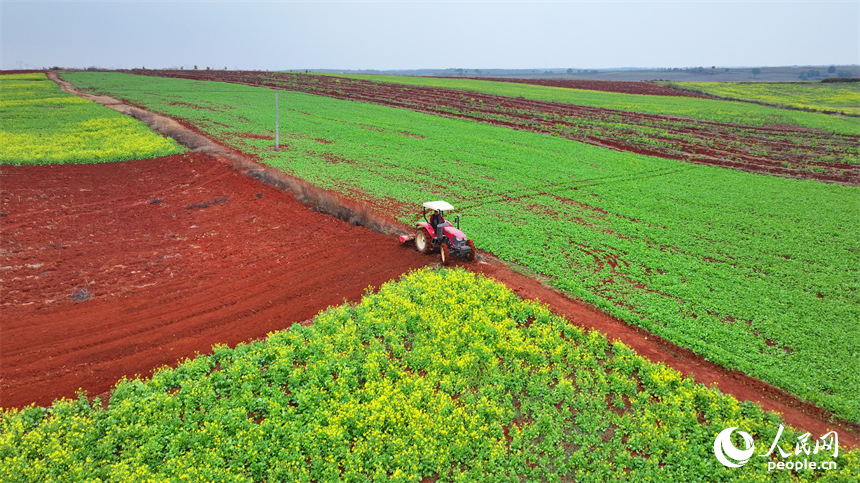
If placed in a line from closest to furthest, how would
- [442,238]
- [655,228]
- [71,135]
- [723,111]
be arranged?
[442,238] < [655,228] < [71,135] < [723,111]

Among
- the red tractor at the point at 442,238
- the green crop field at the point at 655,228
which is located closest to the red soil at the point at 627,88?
the green crop field at the point at 655,228

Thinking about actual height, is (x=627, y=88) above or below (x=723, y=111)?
above

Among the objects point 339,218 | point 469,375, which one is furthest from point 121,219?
point 469,375

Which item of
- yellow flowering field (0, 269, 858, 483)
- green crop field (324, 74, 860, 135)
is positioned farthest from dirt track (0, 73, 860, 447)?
green crop field (324, 74, 860, 135)

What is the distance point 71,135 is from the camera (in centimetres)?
3747

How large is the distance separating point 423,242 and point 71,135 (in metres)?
36.9

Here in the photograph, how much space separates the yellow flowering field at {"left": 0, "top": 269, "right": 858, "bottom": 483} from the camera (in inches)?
343

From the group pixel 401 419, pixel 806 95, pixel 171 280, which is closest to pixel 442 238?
pixel 401 419

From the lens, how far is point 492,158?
3550 centimetres

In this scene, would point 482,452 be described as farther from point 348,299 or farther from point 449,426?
point 348,299

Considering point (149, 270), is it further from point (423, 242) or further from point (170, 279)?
point (423, 242)

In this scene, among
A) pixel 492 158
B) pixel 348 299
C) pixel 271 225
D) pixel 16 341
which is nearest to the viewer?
pixel 16 341

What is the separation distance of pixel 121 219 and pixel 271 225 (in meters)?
7.34

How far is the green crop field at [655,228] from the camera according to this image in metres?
13.4
